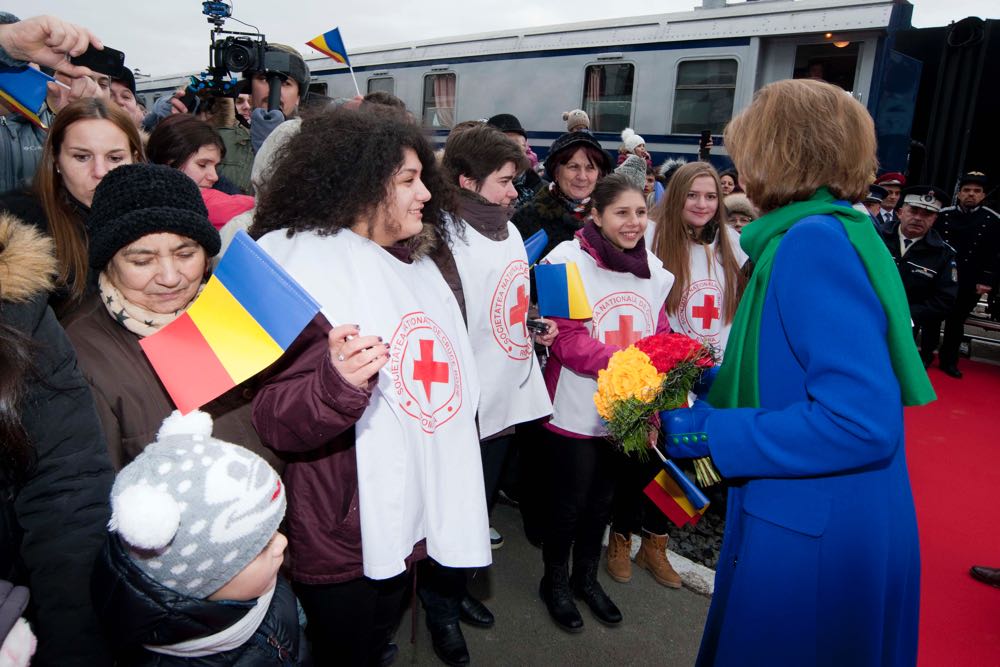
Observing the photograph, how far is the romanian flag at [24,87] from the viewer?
2088mm

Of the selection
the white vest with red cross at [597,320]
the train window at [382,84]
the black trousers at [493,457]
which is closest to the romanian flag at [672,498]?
the white vest with red cross at [597,320]

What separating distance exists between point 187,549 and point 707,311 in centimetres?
265

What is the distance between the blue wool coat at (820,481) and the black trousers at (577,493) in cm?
120

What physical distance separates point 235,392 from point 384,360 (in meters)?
0.55

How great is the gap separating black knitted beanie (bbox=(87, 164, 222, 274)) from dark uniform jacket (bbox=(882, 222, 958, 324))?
6754mm

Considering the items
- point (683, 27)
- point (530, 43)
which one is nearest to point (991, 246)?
point (683, 27)

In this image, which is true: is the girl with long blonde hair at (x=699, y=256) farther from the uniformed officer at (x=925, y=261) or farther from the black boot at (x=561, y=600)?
the uniformed officer at (x=925, y=261)

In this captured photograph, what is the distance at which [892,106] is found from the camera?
7609mm

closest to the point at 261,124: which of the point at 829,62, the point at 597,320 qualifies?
the point at 597,320

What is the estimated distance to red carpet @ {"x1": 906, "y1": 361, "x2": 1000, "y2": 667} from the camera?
2.85 meters

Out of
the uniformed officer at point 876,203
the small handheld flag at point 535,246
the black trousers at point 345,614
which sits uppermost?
the uniformed officer at point 876,203

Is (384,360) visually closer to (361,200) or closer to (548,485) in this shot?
(361,200)

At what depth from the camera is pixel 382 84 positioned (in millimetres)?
11117

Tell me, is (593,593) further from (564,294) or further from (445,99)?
(445,99)
